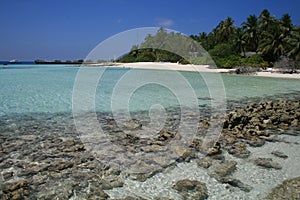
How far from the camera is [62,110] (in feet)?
28.3

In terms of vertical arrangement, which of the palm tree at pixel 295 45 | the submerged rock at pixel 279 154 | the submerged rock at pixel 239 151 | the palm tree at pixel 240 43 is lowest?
the submerged rock at pixel 279 154

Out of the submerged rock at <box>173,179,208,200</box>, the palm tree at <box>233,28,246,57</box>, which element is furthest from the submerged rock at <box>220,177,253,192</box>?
the palm tree at <box>233,28,246,57</box>

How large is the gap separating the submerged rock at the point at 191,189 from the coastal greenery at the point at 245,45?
16762 millimetres

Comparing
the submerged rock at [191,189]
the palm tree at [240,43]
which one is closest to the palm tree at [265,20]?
the palm tree at [240,43]

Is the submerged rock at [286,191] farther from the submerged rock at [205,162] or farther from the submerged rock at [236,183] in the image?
the submerged rock at [205,162]

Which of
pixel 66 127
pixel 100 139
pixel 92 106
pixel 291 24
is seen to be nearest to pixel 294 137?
pixel 100 139

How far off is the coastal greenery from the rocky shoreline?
46.3 feet

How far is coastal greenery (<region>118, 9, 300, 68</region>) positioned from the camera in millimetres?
32312

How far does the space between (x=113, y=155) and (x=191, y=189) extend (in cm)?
172

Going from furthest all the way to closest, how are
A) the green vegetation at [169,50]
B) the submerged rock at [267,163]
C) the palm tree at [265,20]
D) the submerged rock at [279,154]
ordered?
the green vegetation at [169,50] → the palm tree at [265,20] → the submerged rock at [279,154] → the submerged rock at [267,163]

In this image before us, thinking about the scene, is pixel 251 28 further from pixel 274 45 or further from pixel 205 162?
pixel 205 162

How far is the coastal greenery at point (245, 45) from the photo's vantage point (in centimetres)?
3231

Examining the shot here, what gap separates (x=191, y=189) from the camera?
3.36 meters

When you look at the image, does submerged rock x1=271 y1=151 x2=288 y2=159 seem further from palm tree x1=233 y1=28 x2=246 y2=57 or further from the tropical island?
palm tree x1=233 y1=28 x2=246 y2=57
